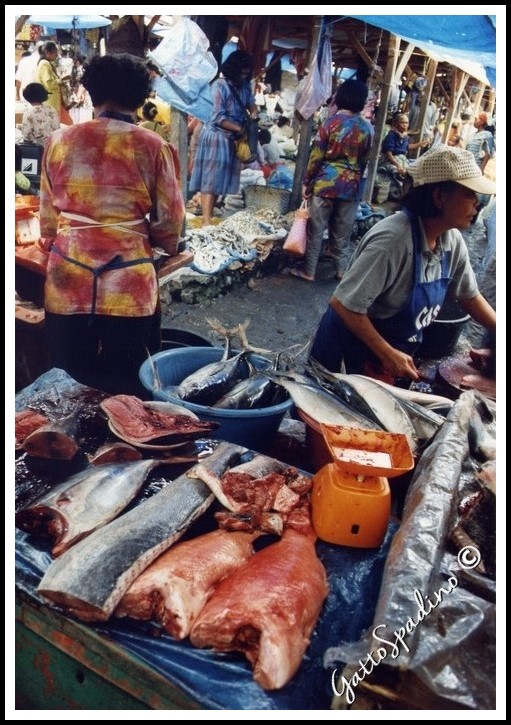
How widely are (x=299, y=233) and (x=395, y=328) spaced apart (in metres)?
5.22

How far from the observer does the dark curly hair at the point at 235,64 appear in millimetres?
7770

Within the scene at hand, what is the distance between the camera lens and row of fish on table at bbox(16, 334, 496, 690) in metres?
1.69

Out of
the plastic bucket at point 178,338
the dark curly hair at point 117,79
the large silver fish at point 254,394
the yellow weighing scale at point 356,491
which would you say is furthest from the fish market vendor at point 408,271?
the dark curly hair at point 117,79

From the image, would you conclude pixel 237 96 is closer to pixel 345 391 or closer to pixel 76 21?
pixel 76 21

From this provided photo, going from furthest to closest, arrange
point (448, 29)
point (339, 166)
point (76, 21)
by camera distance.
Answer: point (76, 21) → point (339, 166) → point (448, 29)

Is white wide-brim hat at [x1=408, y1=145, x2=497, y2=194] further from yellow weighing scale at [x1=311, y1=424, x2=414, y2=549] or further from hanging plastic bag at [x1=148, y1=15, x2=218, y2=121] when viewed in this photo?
hanging plastic bag at [x1=148, y1=15, x2=218, y2=121]

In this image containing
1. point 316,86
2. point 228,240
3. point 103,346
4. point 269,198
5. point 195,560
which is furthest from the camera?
point 269,198

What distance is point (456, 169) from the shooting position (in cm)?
288

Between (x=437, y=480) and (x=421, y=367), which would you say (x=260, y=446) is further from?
(x=421, y=367)

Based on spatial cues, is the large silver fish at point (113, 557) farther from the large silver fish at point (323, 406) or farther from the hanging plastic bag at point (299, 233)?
the hanging plastic bag at point (299, 233)

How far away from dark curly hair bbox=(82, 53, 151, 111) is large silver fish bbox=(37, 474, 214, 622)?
2.37 m

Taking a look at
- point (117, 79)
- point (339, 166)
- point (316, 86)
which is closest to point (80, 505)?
point (117, 79)

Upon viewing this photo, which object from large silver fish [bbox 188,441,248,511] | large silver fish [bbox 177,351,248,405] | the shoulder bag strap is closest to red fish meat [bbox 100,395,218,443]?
large silver fish [bbox 188,441,248,511]

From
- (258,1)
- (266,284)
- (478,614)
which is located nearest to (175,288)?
(266,284)
